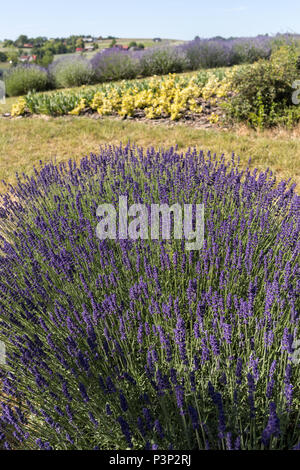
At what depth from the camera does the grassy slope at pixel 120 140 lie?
5.17 meters

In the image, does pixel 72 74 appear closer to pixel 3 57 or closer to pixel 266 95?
pixel 266 95

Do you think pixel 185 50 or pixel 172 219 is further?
pixel 185 50

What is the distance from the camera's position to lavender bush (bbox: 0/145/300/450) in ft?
4.76

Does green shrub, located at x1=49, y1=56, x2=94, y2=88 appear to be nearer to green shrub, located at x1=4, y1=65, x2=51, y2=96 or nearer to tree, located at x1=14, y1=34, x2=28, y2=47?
green shrub, located at x1=4, y1=65, x2=51, y2=96

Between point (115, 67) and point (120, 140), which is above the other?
point (115, 67)

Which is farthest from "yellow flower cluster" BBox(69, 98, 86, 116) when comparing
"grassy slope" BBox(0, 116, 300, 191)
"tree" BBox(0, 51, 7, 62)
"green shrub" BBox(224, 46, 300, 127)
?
"tree" BBox(0, 51, 7, 62)

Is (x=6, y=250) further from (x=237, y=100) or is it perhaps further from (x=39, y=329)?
(x=237, y=100)

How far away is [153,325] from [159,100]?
6713mm

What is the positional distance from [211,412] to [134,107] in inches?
289

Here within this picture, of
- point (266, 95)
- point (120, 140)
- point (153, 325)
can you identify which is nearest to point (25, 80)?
point (120, 140)

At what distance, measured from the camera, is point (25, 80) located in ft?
42.0

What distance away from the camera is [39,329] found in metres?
2.09

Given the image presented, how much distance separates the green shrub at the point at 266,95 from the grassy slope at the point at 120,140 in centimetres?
41
